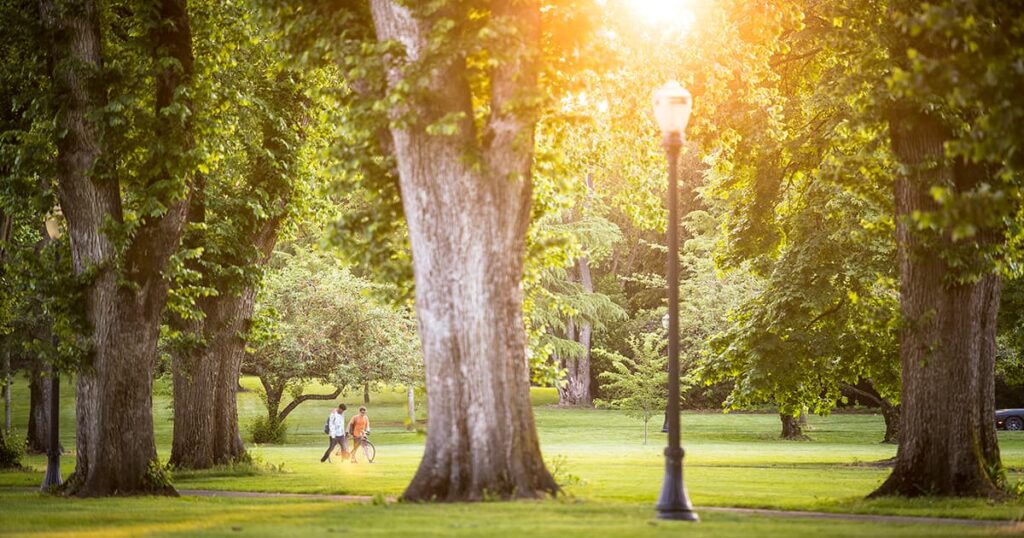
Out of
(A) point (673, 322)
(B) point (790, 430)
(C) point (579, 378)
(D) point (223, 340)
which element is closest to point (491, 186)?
(A) point (673, 322)

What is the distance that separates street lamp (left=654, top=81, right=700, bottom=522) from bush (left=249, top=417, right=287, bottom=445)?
35.5 meters

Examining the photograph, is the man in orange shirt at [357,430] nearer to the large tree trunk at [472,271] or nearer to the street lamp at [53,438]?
the street lamp at [53,438]

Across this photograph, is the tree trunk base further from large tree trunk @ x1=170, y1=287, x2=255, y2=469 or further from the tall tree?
large tree trunk @ x1=170, y1=287, x2=255, y2=469

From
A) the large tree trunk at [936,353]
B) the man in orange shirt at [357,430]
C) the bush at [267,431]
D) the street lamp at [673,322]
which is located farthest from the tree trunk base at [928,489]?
the bush at [267,431]

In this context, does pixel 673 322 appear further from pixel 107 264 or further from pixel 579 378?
pixel 579 378

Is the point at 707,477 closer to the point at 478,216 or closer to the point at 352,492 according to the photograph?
the point at 352,492

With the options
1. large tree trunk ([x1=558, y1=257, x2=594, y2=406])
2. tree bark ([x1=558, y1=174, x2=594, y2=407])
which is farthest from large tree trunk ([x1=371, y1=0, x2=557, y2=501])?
tree bark ([x1=558, y1=174, x2=594, y2=407])

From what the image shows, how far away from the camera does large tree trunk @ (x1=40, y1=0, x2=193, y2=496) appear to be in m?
19.6

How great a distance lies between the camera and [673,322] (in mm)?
14305

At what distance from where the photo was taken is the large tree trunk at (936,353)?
59.3 feet

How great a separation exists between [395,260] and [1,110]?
11768mm

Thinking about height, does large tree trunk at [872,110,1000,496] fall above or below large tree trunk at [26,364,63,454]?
above

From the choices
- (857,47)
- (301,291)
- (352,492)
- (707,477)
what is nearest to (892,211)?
(857,47)

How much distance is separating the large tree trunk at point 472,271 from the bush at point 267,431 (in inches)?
1322
